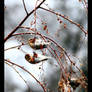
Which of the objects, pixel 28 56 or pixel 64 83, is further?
pixel 64 83

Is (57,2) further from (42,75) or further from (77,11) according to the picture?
(42,75)

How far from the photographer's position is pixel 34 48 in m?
1.13

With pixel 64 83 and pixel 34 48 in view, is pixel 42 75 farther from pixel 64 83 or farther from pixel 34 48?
pixel 34 48

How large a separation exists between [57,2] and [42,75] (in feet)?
18.2

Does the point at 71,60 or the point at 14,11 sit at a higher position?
the point at 14,11

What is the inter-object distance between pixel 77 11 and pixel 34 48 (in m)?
5.85
